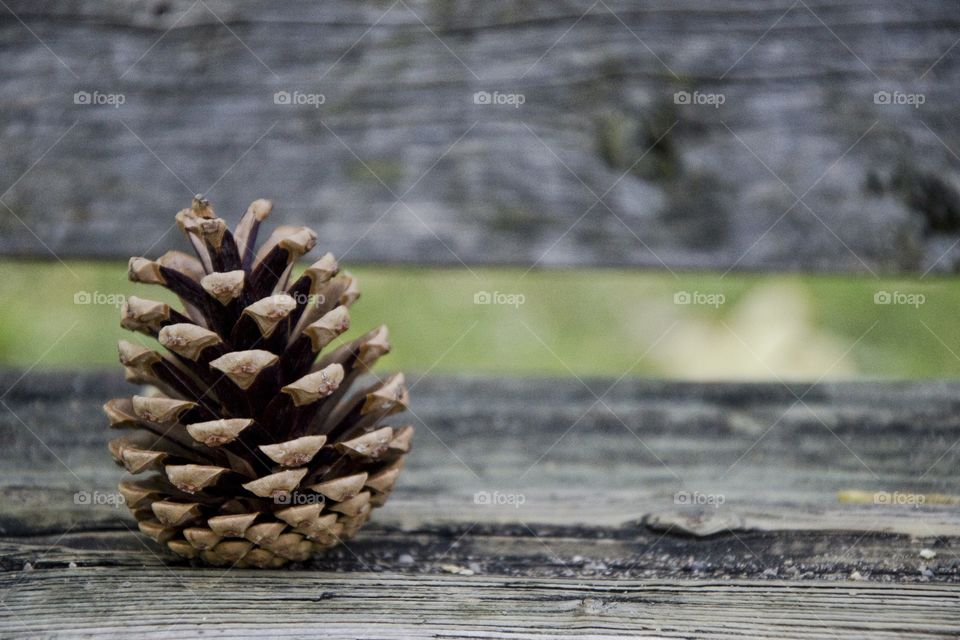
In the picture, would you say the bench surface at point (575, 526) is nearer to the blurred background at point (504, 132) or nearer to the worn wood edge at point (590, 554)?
the worn wood edge at point (590, 554)

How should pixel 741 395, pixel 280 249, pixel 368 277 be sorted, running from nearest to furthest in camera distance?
pixel 280 249 → pixel 741 395 → pixel 368 277

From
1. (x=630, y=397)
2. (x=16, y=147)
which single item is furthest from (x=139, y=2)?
(x=630, y=397)

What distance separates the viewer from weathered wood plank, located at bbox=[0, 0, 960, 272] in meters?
1.25

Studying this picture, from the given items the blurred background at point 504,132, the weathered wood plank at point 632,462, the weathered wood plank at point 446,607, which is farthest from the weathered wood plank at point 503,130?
the weathered wood plank at point 446,607

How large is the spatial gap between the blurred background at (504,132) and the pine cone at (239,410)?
0.49m

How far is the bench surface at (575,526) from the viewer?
73cm

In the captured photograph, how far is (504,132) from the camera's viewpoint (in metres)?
1.29

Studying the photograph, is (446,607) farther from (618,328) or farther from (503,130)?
(618,328)

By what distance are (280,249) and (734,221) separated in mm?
761

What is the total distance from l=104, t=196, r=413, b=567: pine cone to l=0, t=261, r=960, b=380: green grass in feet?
3.06

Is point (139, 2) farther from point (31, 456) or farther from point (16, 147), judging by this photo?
point (31, 456)

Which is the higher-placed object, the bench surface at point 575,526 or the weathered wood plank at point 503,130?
the weathered wood plank at point 503,130

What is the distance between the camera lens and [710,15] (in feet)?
4.17

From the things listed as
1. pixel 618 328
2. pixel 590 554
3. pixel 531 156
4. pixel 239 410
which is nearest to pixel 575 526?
pixel 590 554
